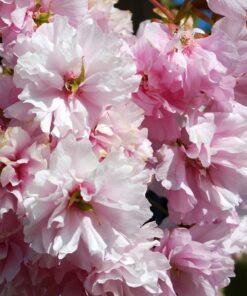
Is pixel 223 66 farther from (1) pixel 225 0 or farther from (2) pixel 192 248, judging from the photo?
(2) pixel 192 248

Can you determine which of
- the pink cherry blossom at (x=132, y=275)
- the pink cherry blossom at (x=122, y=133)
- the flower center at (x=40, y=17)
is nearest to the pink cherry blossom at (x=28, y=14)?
the flower center at (x=40, y=17)

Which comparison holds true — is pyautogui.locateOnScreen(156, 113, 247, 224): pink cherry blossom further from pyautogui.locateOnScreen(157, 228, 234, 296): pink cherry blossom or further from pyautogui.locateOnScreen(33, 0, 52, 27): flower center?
pyautogui.locateOnScreen(33, 0, 52, 27): flower center

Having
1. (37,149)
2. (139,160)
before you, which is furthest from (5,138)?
(139,160)

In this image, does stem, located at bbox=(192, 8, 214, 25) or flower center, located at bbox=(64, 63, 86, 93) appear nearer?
flower center, located at bbox=(64, 63, 86, 93)

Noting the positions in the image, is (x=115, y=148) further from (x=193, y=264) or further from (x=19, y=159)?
(x=193, y=264)

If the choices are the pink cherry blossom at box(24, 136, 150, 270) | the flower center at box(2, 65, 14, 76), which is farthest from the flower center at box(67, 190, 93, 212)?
the flower center at box(2, 65, 14, 76)

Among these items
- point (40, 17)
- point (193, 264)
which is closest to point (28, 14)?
point (40, 17)

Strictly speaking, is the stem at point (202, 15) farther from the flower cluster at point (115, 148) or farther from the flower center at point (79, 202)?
the flower center at point (79, 202)

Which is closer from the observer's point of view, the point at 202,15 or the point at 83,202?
the point at 83,202
